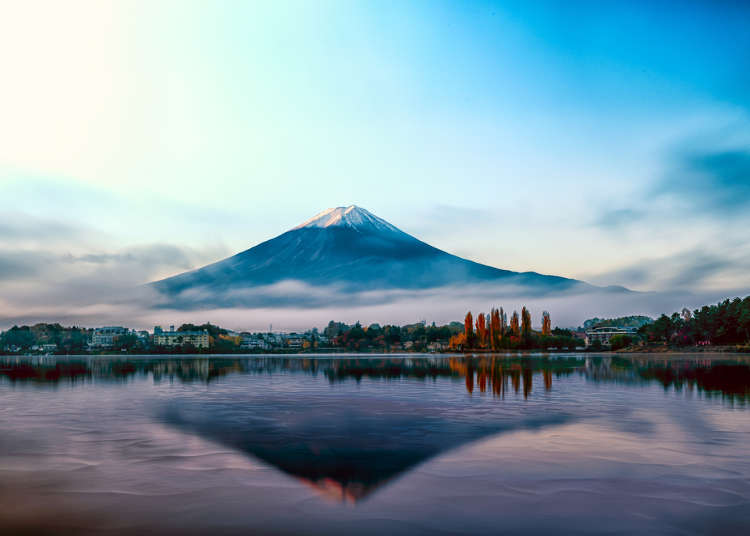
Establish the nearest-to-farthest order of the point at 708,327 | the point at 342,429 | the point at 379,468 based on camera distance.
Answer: the point at 379,468 → the point at 342,429 → the point at 708,327

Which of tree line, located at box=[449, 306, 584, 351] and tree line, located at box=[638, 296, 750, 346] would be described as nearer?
tree line, located at box=[638, 296, 750, 346]

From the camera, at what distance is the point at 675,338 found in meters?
139

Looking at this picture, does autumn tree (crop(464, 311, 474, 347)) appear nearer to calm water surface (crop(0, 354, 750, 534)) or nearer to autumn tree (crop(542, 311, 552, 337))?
autumn tree (crop(542, 311, 552, 337))

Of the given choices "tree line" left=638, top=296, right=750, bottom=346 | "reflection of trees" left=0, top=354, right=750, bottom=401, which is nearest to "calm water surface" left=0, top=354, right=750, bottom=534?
"reflection of trees" left=0, top=354, right=750, bottom=401

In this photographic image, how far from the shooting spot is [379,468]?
39.7 ft

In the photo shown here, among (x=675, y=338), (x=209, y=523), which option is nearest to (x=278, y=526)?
(x=209, y=523)

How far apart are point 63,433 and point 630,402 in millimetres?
21525

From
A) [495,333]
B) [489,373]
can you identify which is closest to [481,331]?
[495,333]

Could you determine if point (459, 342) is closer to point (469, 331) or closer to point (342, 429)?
point (469, 331)

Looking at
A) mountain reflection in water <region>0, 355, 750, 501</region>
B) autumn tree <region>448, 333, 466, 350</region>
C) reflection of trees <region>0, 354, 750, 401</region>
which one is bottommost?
autumn tree <region>448, 333, 466, 350</region>

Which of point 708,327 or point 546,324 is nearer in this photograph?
point 708,327

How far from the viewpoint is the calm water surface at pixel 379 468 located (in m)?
8.75

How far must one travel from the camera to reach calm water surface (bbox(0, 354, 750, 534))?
28.7 feet

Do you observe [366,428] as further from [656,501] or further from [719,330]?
[719,330]
